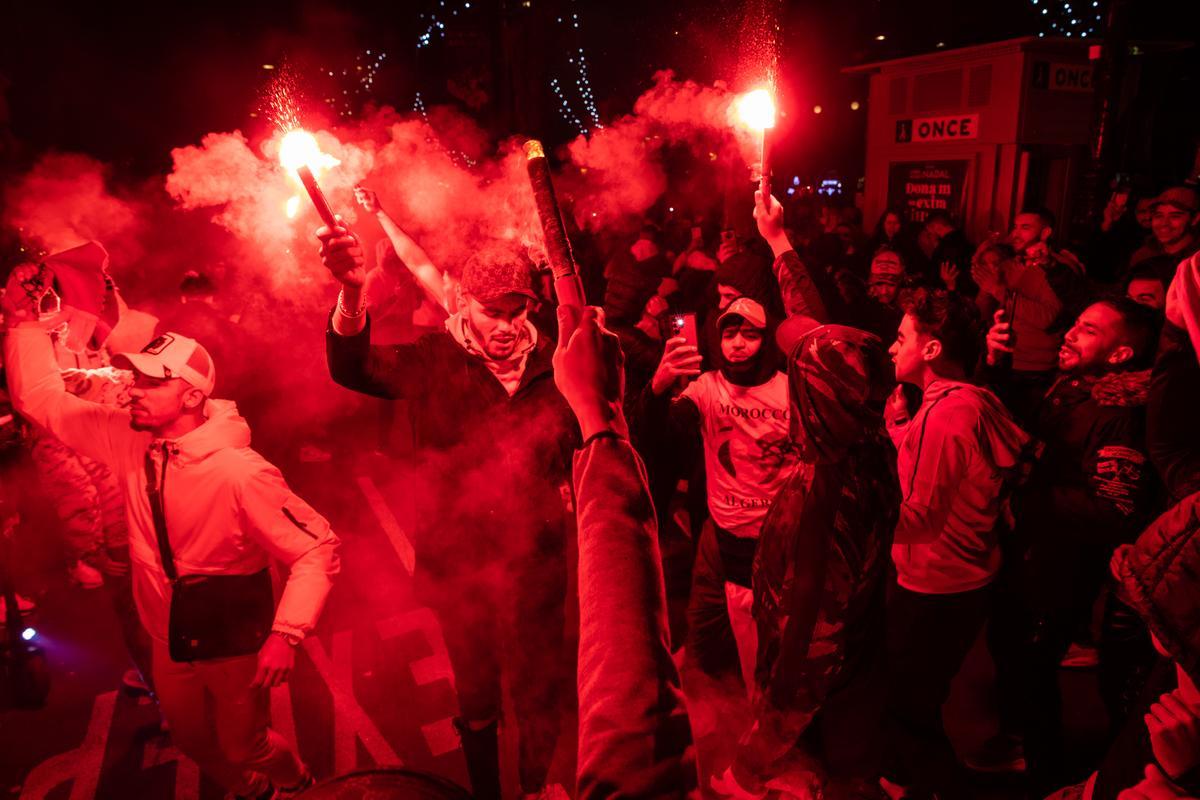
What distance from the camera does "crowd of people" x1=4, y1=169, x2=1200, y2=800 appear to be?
3.05 metres

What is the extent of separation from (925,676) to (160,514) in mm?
3704

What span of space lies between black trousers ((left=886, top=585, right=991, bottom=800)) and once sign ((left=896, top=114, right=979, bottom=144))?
12.6 meters

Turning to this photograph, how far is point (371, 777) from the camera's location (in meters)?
2.26

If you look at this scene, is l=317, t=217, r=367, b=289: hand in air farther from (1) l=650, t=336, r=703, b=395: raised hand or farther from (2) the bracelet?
(1) l=650, t=336, r=703, b=395: raised hand

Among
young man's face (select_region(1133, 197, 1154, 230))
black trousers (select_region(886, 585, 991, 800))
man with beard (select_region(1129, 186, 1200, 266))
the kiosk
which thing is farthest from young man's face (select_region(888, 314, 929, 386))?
the kiosk

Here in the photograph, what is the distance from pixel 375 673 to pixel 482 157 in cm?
633

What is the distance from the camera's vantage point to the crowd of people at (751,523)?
10.0 ft

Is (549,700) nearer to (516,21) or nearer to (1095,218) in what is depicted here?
(516,21)

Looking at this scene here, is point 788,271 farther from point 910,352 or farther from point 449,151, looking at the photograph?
point 449,151

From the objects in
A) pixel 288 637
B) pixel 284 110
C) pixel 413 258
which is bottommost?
pixel 288 637

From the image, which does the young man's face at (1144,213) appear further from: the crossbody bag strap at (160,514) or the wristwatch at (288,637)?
the crossbody bag strap at (160,514)

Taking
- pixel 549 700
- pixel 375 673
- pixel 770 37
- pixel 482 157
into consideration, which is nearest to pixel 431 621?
pixel 375 673

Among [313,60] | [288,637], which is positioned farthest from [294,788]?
[313,60]

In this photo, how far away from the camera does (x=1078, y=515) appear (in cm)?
412
